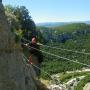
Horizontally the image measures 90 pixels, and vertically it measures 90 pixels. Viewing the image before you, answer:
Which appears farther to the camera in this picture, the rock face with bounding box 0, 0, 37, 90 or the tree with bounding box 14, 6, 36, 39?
the tree with bounding box 14, 6, 36, 39

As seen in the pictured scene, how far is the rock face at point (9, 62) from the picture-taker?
12523 millimetres

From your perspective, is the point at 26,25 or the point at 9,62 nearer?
the point at 9,62

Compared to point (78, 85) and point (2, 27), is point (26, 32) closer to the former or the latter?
point (2, 27)

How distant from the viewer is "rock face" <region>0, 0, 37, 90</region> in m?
12.5

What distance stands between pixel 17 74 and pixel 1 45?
1.43 meters

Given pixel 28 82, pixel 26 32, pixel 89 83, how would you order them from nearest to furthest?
pixel 28 82
pixel 26 32
pixel 89 83

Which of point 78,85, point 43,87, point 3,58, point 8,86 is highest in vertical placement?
point 3,58

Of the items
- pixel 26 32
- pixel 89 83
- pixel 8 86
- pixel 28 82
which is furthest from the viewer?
pixel 89 83

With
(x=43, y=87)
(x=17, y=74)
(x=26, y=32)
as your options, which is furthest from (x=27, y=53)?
(x=17, y=74)

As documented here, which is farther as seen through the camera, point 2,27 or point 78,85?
point 78,85

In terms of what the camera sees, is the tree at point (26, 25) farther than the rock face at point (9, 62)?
Yes

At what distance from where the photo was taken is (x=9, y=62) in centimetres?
1298

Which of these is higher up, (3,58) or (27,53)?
(3,58)

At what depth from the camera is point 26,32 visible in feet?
104
